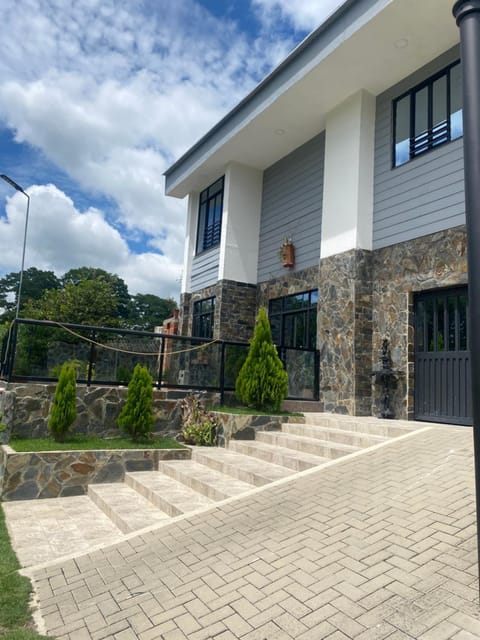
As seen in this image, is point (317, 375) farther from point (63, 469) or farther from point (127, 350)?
point (63, 469)

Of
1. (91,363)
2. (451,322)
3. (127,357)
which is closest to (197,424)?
(127,357)

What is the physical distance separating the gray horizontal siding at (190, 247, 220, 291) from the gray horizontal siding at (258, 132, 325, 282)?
1299 mm

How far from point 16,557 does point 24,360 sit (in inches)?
153

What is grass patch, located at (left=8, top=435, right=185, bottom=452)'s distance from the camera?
6562 mm

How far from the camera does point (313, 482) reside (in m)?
4.62

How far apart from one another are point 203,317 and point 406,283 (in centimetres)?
701

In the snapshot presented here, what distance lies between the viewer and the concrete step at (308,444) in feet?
19.0

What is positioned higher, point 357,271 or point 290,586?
point 357,271

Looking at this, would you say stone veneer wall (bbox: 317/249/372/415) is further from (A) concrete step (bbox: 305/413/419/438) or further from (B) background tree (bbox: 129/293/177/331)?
(B) background tree (bbox: 129/293/177/331)

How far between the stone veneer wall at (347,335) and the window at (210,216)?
5126 mm

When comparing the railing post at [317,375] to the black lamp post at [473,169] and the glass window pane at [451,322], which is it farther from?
the black lamp post at [473,169]

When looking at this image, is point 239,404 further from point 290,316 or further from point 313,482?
point 313,482

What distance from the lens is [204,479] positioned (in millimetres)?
5688

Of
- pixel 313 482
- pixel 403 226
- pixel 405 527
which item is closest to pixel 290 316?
pixel 403 226
